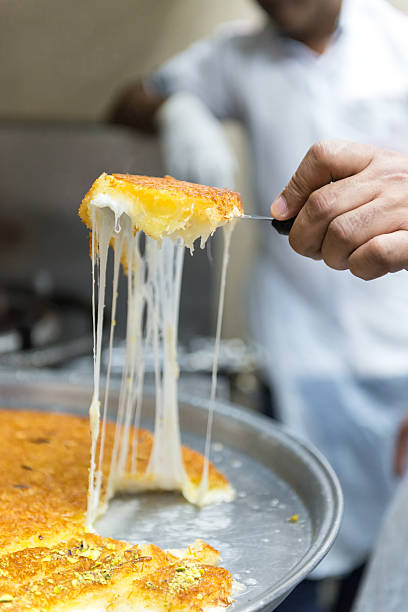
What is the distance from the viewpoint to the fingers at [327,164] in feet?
3.34

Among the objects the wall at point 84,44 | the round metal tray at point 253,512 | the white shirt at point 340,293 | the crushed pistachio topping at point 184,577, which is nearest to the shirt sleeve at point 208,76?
the white shirt at point 340,293

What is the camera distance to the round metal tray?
0.94 m

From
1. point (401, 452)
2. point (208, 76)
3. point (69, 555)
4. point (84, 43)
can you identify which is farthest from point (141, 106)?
point (69, 555)

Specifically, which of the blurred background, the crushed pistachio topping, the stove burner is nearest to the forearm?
the blurred background

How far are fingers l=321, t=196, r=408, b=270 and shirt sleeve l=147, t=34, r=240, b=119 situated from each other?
1.70 meters

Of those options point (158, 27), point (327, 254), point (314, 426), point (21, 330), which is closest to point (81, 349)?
point (21, 330)

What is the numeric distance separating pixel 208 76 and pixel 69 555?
6.73ft

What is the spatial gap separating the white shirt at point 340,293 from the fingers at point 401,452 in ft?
0.27

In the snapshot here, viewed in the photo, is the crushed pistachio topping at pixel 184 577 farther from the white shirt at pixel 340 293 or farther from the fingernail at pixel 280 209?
the white shirt at pixel 340 293

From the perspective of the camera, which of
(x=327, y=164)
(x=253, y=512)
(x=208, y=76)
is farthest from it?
(x=208, y=76)

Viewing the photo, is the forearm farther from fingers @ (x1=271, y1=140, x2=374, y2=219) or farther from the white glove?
fingers @ (x1=271, y1=140, x2=374, y2=219)

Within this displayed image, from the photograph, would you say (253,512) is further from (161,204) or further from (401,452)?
(401,452)

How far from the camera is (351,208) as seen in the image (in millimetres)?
980

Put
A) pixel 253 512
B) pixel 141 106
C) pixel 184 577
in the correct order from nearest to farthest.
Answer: pixel 184 577
pixel 253 512
pixel 141 106
